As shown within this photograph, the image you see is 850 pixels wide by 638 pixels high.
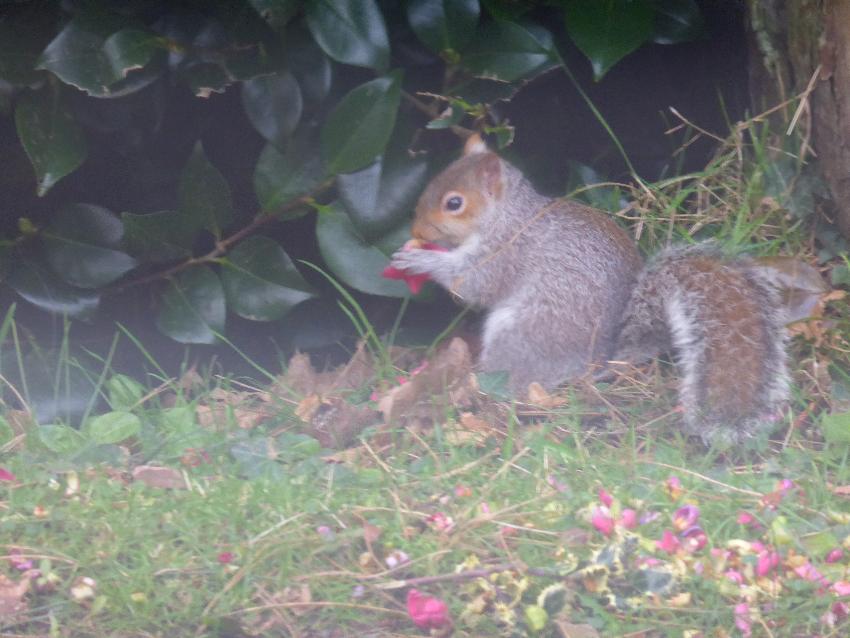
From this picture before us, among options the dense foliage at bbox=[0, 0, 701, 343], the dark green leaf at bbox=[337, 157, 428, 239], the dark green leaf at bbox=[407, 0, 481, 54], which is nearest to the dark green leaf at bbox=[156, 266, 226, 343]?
the dense foliage at bbox=[0, 0, 701, 343]

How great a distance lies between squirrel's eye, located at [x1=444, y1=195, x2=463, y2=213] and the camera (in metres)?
2.84

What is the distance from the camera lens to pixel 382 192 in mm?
2707

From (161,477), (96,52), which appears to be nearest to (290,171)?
(96,52)

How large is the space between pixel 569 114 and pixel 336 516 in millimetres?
1837

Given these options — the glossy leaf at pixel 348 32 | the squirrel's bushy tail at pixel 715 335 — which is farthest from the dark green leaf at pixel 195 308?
the squirrel's bushy tail at pixel 715 335

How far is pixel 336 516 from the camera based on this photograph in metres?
1.83

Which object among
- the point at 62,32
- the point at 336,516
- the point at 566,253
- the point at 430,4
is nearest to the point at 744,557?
the point at 336,516

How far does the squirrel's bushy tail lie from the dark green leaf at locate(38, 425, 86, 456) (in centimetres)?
125

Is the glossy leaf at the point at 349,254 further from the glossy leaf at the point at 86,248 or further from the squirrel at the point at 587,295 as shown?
the glossy leaf at the point at 86,248

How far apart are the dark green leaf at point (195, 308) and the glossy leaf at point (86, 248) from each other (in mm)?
140

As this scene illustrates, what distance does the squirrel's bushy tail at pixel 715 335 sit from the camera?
85.4 inches

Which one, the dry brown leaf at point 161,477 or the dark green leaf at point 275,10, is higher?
the dark green leaf at point 275,10

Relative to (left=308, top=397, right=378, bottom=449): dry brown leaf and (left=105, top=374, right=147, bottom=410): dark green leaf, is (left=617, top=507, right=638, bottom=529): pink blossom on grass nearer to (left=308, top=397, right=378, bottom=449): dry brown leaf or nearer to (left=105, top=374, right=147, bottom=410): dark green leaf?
(left=308, top=397, right=378, bottom=449): dry brown leaf

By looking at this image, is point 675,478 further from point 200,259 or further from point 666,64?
point 666,64
